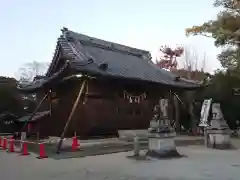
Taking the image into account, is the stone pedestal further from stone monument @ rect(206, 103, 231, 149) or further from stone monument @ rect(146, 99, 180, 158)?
stone monument @ rect(146, 99, 180, 158)

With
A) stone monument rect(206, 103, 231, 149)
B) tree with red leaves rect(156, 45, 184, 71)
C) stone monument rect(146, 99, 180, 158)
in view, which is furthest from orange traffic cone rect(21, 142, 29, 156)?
tree with red leaves rect(156, 45, 184, 71)

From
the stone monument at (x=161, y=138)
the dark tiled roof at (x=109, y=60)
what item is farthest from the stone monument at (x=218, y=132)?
the dark tiled roof at (x=109, y=60)

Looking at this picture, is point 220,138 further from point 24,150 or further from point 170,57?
point 170,57

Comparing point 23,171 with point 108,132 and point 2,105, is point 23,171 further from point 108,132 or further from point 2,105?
point 2,105

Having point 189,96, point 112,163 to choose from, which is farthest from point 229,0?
point 112,163

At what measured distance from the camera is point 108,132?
19.2 metres

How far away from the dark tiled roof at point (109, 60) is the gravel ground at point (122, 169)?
6.62 metres

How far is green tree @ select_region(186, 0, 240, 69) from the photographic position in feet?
56.7

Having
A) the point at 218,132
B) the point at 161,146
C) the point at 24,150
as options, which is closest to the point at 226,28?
the point at 218,132

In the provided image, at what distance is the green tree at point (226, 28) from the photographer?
1728 cm

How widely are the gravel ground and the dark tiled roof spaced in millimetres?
6624

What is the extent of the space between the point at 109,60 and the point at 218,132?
10771 millimetres

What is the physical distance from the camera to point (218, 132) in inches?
547

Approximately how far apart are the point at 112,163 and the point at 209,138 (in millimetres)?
7063
